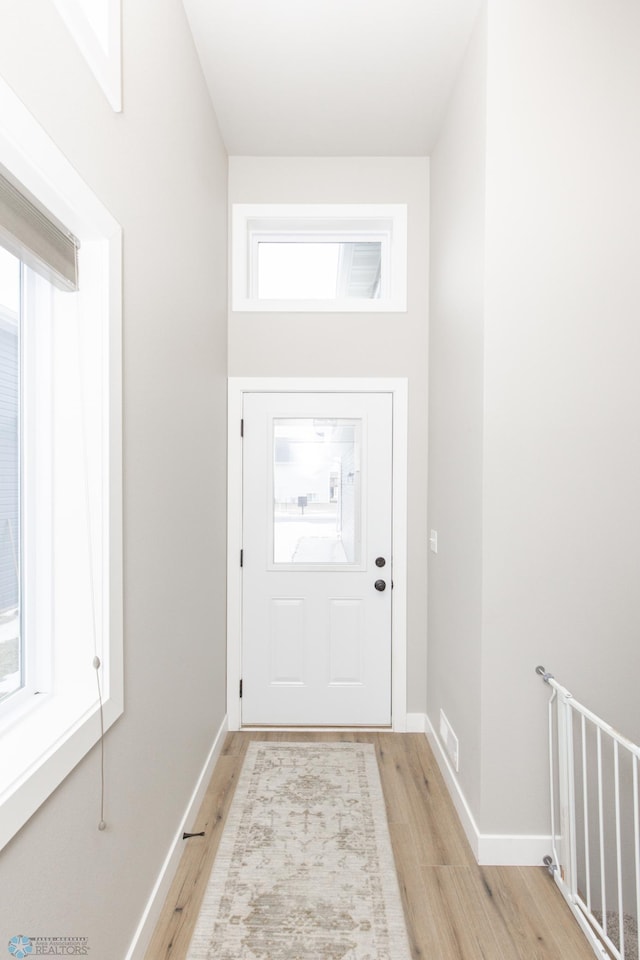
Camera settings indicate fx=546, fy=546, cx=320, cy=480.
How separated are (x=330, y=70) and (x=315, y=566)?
2.36 metres

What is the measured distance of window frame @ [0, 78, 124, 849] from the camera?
963mm

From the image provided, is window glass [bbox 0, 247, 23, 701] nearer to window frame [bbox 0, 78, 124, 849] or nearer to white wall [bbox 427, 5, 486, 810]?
window frame [bbox 0, 78, 124, 849]

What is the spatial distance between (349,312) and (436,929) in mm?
2653

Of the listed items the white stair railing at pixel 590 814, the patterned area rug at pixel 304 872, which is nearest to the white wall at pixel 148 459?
the patterned area rug at pixel 304 872

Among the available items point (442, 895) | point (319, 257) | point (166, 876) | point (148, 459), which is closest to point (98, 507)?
point (148, 459)

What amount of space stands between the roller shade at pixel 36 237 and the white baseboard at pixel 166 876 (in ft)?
5.72

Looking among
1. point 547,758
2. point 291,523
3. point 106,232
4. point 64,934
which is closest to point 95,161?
point 106,232

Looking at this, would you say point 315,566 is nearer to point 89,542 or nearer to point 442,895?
point 442,895

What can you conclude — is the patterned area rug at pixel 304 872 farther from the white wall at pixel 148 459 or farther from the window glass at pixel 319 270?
the window glass at pixel 319 270

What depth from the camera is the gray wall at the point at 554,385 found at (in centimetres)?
193

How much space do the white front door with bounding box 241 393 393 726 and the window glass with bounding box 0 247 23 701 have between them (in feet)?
6.01

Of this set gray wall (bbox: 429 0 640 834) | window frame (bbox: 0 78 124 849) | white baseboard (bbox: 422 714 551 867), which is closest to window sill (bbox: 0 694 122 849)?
window frame (bbox: 0 78 124 849)

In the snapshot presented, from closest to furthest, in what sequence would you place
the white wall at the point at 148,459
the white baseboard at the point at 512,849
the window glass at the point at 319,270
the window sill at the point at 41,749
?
the window sill at the point at 41,749
the white wall at the point at 148,459
the white baseboard at the point at 512,849
the window glass at the point at 319,270

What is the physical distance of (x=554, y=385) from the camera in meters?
1.95
